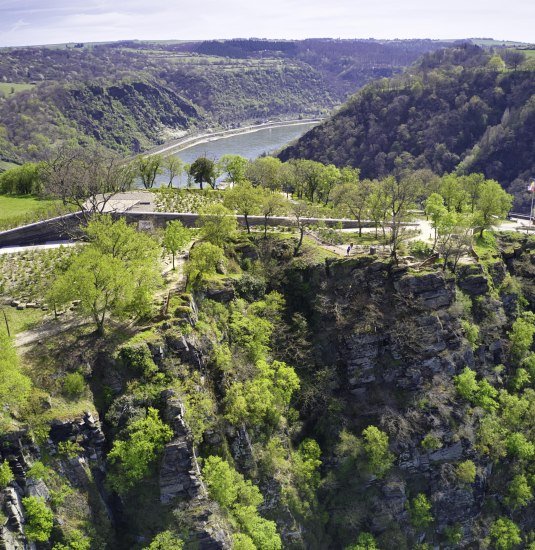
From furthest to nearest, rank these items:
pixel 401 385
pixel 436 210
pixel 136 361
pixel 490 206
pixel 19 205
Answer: pixel 19 205 < pixel 490 206 < pixel 436 210 < pixel 401 385 < pixel 136 361

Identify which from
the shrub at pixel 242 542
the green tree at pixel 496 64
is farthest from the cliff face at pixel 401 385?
the green tree at pixel 496 64

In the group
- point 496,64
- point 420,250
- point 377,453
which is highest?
point 496,64

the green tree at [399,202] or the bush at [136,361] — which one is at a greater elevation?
the green tree at [399,202]

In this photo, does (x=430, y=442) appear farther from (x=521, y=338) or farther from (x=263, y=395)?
(x=521, y=338)

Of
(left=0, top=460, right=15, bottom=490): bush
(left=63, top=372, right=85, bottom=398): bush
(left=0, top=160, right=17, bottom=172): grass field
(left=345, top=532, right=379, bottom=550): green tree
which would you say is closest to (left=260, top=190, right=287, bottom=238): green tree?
Result: (left=63, top=372, right=85, bottom=398): bush

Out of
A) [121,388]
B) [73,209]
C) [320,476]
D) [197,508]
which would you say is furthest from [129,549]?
[73,209]

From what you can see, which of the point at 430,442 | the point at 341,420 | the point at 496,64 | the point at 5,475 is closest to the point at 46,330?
the point at 5,475

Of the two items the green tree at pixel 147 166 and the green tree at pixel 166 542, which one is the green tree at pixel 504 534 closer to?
the green tree at pixel 166 542

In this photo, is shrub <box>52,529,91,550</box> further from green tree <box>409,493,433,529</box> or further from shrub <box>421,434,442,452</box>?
shrub <box>421,434,442,452</box>
